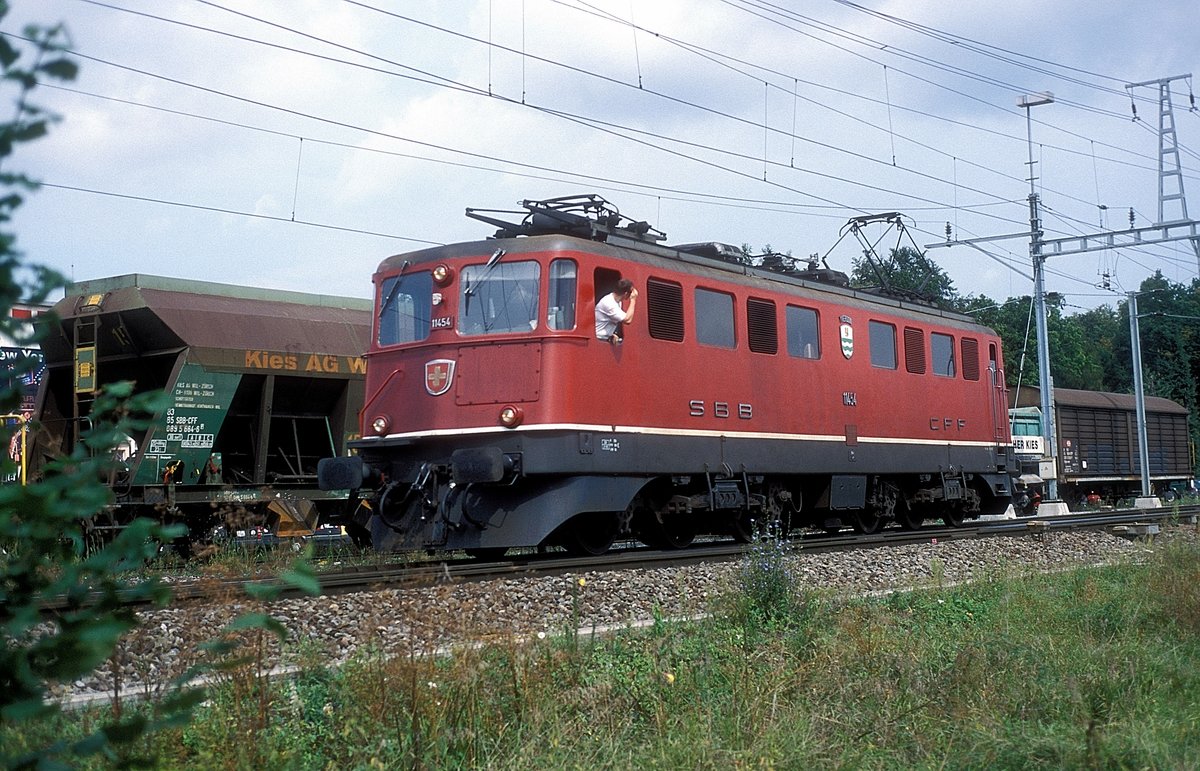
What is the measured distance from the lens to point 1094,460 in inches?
1352

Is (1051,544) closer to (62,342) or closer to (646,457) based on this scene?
(646,457)

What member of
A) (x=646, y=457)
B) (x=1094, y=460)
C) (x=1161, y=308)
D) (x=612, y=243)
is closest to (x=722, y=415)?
(x=646, y=457)

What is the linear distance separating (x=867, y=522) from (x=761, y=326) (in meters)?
4.59

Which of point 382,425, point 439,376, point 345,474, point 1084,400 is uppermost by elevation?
point 1084,400

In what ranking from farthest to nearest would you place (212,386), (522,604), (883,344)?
1. (883,344)
2. (212,386)
3. (522,604)

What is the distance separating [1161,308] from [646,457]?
6856cm

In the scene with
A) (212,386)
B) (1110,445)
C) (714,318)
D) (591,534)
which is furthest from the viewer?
(1110,445)

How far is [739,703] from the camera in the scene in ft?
19.9

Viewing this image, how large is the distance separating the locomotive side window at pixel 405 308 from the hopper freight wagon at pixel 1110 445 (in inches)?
953

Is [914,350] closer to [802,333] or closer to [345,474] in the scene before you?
[802,333]

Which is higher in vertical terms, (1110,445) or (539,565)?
(1110,445)

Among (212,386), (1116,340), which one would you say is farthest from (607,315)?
(1116,340)

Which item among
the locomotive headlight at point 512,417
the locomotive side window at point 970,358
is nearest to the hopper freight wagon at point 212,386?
the locomotive headlight at point 512,417

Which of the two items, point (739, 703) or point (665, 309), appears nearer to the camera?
point (739, 703)
